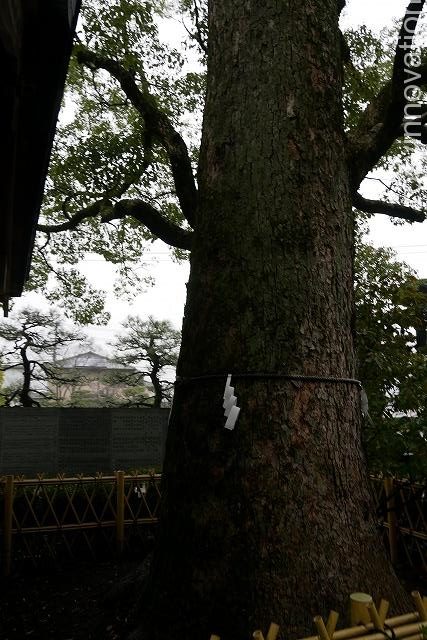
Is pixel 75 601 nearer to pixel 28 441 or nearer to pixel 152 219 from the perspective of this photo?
pixel 28 441

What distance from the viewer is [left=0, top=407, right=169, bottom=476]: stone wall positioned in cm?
877

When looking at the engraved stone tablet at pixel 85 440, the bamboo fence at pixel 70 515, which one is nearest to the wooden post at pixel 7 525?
Answer: the bamboo fence at pixel 70 515

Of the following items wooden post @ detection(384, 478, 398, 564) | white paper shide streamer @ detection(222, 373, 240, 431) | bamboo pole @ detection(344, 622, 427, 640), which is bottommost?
wooden post @ detection(384, 478, 398, 564)

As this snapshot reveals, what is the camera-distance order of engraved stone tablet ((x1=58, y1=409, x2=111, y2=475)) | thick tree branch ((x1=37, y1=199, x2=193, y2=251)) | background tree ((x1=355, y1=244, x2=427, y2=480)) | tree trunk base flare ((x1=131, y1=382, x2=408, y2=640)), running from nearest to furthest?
tree trunk base flare ((x1=131, y1=382, x2=408, y2=640))
background tree ((x1=355, y1=244, x2=427, y2=480))
thick tree branch ((x1=37, y1=199, x2=193, y2=251))
engraved stone tablet ((x1=58, y1=409, x2=111, y2=475))

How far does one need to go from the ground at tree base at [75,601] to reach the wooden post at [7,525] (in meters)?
0.20

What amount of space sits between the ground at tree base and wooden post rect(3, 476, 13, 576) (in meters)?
0.20

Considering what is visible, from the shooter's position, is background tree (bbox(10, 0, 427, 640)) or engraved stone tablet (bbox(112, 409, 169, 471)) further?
engraved stone tablet (bbox(112, 409, 169, 471))

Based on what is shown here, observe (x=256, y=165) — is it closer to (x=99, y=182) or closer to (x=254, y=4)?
(x=254, y=4)

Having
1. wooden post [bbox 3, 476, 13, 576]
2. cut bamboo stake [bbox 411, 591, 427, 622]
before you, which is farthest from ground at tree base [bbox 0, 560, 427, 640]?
cut bamboo stake [bbox 411, 591, 427, 622]

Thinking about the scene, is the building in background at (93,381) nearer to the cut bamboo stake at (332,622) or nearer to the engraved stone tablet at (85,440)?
the engraved stone tablet at (85,440)

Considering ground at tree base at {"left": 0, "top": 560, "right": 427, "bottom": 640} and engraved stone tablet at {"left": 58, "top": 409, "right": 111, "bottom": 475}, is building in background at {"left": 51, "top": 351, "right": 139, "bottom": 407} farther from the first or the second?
ground at tree base at {"left": 0, "top": 560, "right": 427, "bottom": 640}

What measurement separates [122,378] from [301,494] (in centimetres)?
1421

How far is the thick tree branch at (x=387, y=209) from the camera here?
351 inches

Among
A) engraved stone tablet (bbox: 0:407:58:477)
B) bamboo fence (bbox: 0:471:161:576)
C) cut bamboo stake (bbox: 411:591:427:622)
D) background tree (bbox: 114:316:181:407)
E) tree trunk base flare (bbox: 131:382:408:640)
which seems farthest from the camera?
background tree (bbox: 114:316:181:407)
